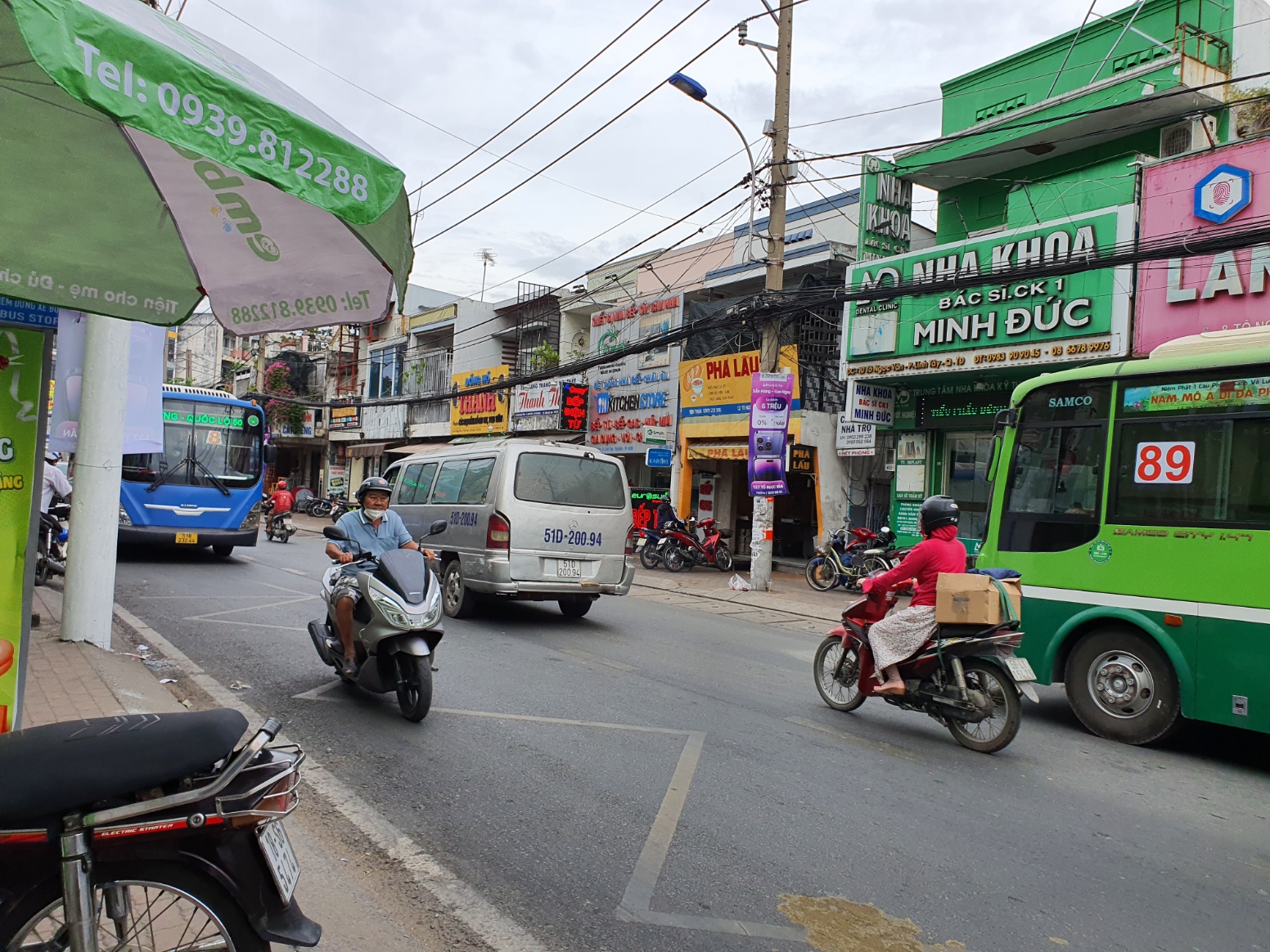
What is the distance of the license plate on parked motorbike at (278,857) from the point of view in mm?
2543

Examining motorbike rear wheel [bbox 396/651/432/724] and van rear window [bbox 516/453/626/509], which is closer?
motorbike rear wheel [bbox 396/651/432/724]

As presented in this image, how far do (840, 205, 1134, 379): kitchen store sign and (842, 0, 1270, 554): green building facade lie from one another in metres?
0.03

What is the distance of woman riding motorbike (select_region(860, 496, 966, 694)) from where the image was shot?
6.63m

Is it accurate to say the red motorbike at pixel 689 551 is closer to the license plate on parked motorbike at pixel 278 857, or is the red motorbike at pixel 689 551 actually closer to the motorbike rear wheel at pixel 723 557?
the motorbike rear wheel at pixel 723 557

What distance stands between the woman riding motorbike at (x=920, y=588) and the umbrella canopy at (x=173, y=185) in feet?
14.0

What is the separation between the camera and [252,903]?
2.52 m

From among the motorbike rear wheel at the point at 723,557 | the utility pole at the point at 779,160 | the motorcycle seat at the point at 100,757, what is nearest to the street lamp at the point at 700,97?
the utility pole at the point at 779,160

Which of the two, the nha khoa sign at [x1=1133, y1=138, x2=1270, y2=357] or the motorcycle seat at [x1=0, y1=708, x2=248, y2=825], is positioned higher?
the nha khoa sign at [x1=1133, y1=138, x2=1270, y2=357]

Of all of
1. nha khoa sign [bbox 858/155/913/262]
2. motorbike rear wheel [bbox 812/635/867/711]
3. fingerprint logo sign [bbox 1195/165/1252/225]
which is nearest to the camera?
motorbike rear wheel [bbox 812/635/867/711]

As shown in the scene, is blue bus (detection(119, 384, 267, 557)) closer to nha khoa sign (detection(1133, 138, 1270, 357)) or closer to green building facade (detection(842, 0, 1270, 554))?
green building facade (detection(842, 0, 1270, 554))

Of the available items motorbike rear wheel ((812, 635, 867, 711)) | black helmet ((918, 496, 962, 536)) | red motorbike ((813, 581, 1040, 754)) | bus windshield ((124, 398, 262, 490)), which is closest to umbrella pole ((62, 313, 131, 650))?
motorbike rear wheel ((812, 635, 867, 711))

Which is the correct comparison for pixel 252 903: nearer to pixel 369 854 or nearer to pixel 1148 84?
pixel 369 854

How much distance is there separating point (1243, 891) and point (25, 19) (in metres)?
5.65

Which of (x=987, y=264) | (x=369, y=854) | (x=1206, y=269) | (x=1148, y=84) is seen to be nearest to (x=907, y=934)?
(x=369, y=854)
